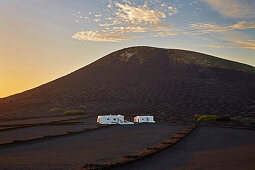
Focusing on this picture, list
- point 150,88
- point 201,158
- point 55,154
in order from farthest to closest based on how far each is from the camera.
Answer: point 150,88
point 55,154
point 201,158

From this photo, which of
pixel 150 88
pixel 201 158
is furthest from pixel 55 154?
pixel 150 88

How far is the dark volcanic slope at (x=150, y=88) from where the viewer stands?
79.3 meters

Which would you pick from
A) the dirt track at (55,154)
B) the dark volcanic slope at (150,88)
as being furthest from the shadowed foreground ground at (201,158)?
the dark volcanic slope at (150,88)

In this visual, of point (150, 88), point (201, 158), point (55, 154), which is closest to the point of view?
point (201, 158)

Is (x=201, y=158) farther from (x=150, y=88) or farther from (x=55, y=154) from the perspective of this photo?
(x=150, y=88)

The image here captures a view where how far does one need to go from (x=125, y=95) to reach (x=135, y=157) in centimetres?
8716

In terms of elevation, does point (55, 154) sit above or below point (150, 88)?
below

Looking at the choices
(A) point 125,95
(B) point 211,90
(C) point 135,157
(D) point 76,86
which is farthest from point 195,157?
(D) point 76,86

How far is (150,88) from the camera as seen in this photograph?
111 metres

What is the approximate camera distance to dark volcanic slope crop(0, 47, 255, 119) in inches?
3121

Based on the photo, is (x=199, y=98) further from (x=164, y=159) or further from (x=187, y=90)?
(x=164, y=159)

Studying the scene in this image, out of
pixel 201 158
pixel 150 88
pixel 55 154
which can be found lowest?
pixel 201 158

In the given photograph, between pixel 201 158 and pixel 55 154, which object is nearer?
pixel 201 158

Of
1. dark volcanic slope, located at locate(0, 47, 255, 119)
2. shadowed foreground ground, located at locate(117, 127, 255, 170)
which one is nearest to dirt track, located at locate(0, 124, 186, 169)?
shadowed foreground ground, located at locate(117, 127, 255, 170)
